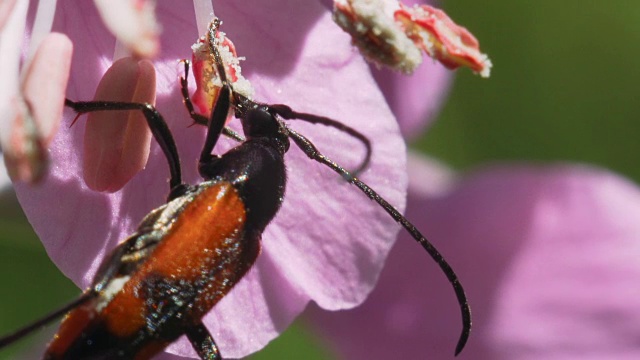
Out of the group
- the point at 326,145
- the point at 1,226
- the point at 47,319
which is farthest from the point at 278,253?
the point at 1,226

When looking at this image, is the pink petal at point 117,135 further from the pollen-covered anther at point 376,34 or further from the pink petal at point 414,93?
the pink petal at point 414,93

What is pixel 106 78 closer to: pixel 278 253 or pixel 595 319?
pixel 278 253

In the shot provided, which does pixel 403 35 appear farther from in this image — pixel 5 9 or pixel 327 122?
pixel 5 9

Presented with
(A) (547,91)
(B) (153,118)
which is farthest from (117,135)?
(A) (547,91)

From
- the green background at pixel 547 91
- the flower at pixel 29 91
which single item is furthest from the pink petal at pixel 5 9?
the green background at pixel 547 91

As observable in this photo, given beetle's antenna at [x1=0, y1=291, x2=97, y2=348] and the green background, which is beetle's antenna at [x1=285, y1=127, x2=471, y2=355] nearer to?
beetle's antenna at [x1=0, y1=291, x2=97, y2=348]
